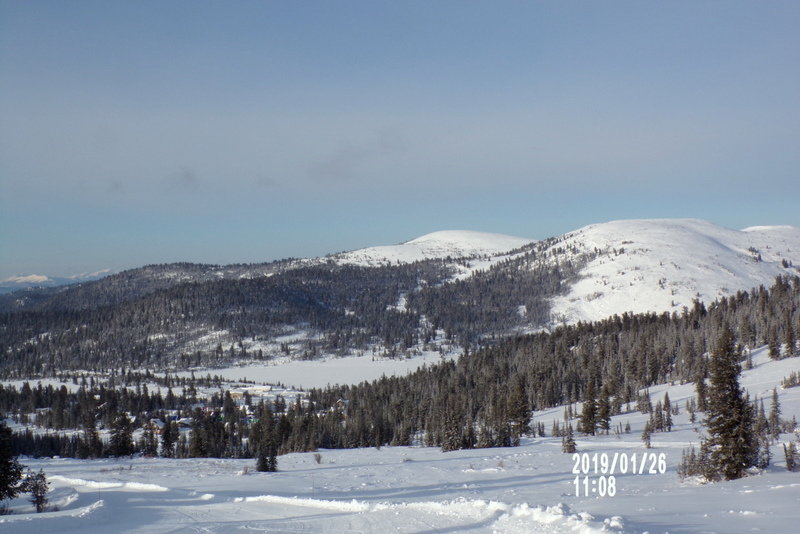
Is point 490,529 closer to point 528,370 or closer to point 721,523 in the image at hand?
point 721,523

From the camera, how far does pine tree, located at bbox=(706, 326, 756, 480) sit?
27188mm

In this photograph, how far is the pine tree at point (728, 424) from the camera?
27.2 m

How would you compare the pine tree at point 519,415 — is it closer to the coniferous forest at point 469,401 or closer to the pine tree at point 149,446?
the coniferous forest at point 469,401

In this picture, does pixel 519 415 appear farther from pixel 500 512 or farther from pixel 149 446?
pixel 500 512

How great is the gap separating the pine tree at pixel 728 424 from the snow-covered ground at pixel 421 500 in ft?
3.82

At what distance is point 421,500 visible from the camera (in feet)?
85.5

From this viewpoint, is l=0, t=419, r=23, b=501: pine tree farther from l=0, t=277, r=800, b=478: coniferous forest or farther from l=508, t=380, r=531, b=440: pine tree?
l=508, t=380, r=531, b=440: pine tree

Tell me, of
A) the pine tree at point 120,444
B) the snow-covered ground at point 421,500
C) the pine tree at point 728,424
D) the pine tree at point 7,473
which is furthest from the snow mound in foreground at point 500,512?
the pine tree at point 120,444

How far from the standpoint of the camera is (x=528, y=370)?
420 feet

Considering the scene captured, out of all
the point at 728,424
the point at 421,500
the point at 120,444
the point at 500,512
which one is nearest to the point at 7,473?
the point at 421,500

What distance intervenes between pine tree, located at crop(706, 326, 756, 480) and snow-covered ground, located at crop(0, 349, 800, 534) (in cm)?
116

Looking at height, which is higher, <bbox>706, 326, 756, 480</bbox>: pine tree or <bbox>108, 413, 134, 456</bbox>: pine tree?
<bbox>706, 326, 756, 480</bbox>: pine tree

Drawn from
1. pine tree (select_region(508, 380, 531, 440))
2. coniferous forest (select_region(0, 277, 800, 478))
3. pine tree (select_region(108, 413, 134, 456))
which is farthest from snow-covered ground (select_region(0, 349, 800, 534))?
pine tree (select_region(108, 413, 134, 456))

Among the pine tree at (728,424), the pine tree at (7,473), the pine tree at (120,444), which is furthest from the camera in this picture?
the pine tree at (120,444)
